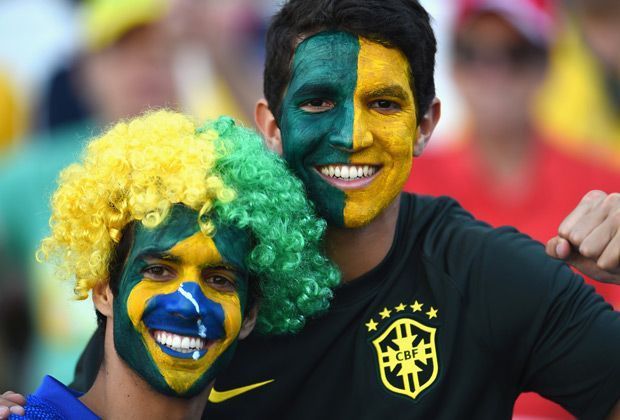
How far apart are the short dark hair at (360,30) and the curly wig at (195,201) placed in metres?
0.43

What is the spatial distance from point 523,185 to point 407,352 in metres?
2.57

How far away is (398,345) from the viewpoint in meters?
4.27

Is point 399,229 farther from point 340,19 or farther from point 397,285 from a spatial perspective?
point 340,19

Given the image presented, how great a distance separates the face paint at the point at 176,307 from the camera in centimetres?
380

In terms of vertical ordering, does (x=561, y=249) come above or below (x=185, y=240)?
above

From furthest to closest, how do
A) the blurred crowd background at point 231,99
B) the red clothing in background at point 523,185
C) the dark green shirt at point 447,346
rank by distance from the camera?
the blurred crowd background at point 231,99
the red clothing in background at point 523,185
the dark green shirt at point 447,346

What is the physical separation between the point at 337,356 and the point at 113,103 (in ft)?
10.6

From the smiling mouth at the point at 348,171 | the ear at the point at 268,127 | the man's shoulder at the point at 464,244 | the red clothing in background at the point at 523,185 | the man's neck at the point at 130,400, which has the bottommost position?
the man's neck at the point at 130,400

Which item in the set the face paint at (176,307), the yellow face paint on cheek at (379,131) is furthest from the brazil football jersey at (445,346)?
the face paint at (176,307)

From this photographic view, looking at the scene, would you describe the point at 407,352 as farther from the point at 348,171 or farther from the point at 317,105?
the point at 317,105

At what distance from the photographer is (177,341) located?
3.81 meters

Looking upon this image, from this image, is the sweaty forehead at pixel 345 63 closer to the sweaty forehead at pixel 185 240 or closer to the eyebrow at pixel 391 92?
the eyebrow at pixel 391 92

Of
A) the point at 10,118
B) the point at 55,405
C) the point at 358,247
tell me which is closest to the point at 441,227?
the point at 358,247

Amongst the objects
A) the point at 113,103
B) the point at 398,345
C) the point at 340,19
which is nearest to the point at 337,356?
the point at 398,345
